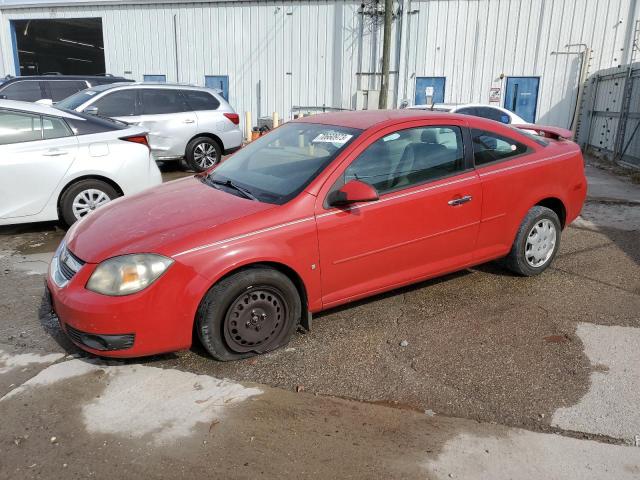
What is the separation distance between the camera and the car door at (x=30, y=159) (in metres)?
5.53

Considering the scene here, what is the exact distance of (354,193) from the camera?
329cm

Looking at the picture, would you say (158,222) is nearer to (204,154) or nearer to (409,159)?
(409,159)

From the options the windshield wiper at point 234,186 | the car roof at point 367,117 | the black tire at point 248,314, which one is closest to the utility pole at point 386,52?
the car roof at point 367,117

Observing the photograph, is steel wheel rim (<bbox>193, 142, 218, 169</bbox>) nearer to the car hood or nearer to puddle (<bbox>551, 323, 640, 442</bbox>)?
the car hood

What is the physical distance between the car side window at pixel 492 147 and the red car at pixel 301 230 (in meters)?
0.01

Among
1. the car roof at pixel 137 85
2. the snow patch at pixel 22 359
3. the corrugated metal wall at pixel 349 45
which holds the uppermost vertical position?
the corrugated metal wall at pixel 349 45

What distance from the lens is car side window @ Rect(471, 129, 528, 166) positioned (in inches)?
165

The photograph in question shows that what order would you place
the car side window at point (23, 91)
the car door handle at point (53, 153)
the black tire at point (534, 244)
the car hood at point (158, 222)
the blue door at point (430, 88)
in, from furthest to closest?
the blue door at point (430, 88) → the car side window at point (23, 91) → the car door handle at point (53, 153) → the black tire at point (534, 244) → the car hood at point (158, 222)

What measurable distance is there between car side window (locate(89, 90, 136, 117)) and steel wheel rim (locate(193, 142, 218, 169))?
132 centimetres

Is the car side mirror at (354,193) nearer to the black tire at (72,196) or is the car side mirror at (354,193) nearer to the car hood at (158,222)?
A: the car hood at (158,222)

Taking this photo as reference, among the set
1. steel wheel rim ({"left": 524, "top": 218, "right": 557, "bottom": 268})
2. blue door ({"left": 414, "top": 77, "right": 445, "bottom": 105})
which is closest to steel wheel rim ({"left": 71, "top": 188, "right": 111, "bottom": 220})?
steel wheel rim ({"left": 524, "top": 218, "right": 557, "bottom": 268})

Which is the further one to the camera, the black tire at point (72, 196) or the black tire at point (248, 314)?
the black tire at point (72, 196)

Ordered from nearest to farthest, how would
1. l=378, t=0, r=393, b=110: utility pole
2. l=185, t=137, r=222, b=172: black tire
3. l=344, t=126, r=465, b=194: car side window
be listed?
l=344, t=126, r=465, b=194: car side window < l=185, t=137, r=222, b=172: black tire < l=378, t=0, r=393, b=110: utility pole

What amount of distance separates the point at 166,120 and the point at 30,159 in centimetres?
443
